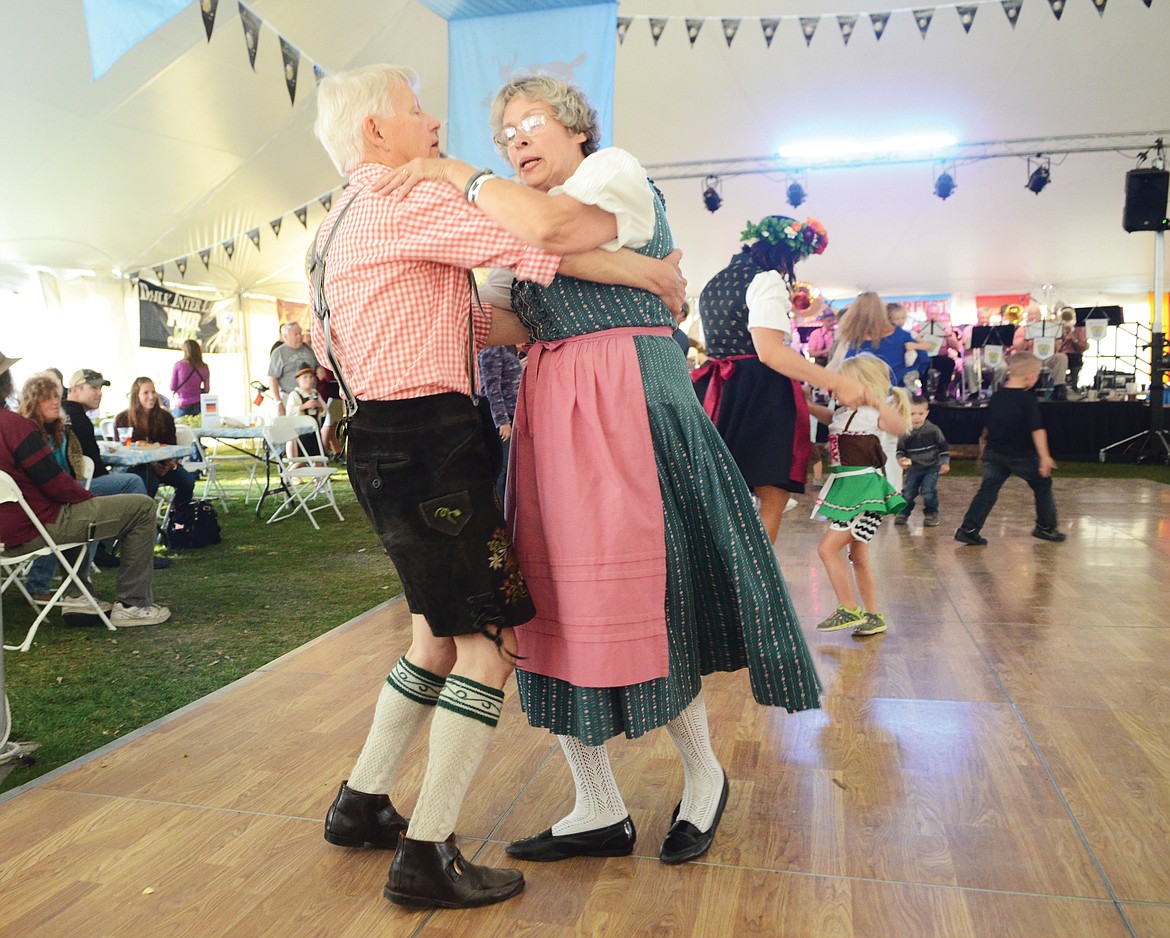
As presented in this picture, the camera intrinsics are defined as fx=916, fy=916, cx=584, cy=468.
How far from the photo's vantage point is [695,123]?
12.4 m

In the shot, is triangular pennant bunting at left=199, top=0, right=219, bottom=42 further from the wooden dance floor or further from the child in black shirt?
the child in black shirt

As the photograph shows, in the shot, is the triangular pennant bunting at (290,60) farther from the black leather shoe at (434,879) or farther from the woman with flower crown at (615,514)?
the black leather shoe at (434,879)

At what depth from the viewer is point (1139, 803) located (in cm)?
195

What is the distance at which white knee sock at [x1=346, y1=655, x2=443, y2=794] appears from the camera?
1.76 metres

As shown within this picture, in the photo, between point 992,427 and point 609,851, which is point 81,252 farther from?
point 609,851

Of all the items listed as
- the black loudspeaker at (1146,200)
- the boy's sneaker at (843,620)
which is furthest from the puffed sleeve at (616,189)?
the black loudspeaker at (1146,200)

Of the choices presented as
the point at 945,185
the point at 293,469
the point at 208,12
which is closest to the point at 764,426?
the point at 293,469

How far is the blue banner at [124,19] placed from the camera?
5859 mm

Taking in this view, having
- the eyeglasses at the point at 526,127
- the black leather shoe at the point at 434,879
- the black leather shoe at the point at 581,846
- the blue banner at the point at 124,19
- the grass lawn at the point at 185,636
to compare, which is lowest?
the grass lawn at the point at 185,636

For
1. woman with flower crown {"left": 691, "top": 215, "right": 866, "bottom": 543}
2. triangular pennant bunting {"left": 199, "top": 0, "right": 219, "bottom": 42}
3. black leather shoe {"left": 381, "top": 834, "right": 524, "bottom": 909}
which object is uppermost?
triangular pennant bunting {"left": 199, "top": 0, "right": 219, "bottom": 42}

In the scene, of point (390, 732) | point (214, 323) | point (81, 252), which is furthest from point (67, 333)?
point (390, 732)

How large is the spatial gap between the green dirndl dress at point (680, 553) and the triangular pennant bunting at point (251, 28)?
21.2 ft

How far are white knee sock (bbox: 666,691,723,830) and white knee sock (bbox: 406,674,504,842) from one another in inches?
16.4

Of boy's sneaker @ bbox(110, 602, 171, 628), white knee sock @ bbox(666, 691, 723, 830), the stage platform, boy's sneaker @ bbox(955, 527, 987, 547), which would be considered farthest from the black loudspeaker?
white knee sock @ bbox(666, 691, 723, 830)
